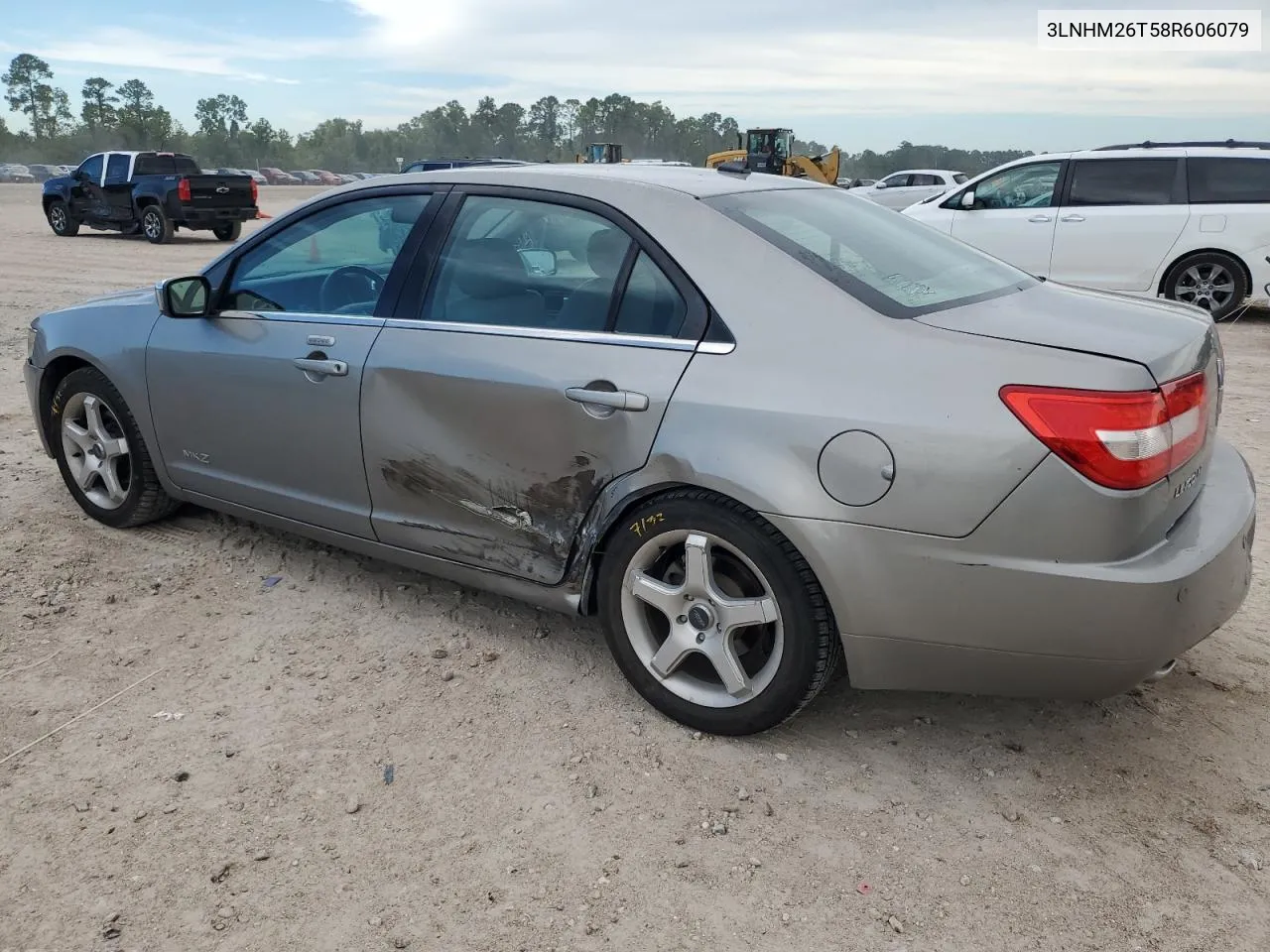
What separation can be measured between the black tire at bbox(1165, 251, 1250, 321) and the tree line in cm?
9444

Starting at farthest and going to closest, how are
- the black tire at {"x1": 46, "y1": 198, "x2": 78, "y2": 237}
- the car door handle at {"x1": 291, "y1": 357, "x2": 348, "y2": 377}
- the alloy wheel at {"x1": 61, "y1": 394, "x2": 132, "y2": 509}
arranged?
the black tire at {"x1": 46, "y1": 198, "x2": 78, "y2": 237} < the alloy wheel at {"x1": 61, "y1": 394, "x2": 132, "y2": 509} < the car door handle at {"x1": 291, "y1": 357, "x2": 348, "y2": 377}

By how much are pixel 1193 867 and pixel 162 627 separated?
3268 mm

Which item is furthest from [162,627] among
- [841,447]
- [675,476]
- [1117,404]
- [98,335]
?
[1117,404]

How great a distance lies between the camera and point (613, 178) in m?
3.17

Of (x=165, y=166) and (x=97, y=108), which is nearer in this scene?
(x=165, y=166)

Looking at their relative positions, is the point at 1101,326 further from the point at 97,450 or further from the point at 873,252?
the point at 97,450

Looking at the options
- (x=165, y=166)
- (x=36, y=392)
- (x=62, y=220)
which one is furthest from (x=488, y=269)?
(x=62, y=220)

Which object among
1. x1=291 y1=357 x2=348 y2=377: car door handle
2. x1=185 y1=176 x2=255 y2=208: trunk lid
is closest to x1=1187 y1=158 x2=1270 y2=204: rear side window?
x1=291 y1=357 x2=348 y2=377: car door handle

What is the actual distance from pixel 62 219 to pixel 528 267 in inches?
852

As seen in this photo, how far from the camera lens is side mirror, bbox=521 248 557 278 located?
10.4 feet

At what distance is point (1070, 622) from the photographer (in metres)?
2.40

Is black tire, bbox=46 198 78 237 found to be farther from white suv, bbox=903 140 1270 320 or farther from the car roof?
the car roof

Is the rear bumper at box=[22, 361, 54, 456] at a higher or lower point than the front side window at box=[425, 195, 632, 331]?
lower

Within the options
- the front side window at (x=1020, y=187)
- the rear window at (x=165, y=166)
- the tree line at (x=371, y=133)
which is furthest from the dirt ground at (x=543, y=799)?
the tree line at (x=371, y=133)
